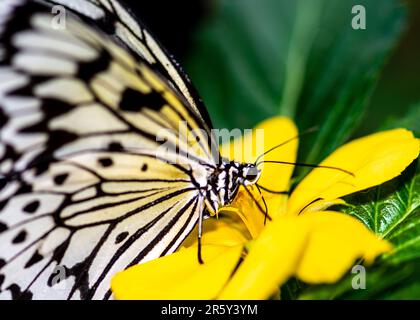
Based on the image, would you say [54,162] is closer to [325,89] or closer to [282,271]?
[282,271]

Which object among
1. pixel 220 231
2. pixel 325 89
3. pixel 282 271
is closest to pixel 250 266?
pixel 282 271

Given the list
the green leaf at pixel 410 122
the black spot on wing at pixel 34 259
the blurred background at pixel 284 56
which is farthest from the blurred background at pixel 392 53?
the black spot on wing at pixel 34 259

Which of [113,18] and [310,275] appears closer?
[310,275]

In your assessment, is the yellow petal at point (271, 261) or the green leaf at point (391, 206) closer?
the yellow petal at point (271, 261)

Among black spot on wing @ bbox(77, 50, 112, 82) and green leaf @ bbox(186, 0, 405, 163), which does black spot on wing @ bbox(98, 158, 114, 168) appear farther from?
green leaf @ bbox(186, 0, 405, 163)

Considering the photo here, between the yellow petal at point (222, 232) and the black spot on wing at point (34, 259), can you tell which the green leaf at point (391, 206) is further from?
the black spot on wing at point (34, 259)
